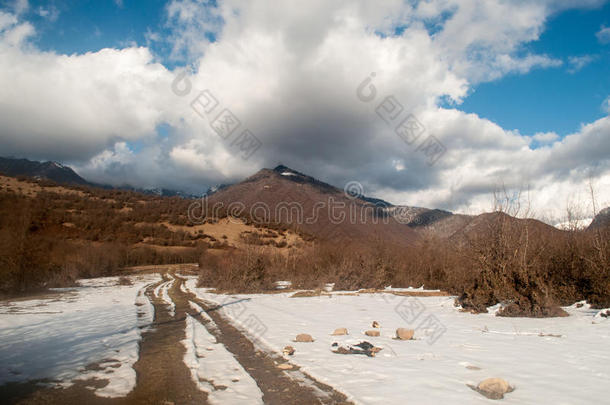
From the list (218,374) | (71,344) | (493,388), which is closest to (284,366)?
(218,374)

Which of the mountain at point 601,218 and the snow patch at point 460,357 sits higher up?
the mountain at point 601,218

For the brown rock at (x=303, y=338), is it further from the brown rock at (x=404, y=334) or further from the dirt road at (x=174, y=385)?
the brown rock at (x=404, y=334)

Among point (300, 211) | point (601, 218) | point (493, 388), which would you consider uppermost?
point (300, 211)

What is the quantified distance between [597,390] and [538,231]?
10.6 meters

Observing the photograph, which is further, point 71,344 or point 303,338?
point 303,338

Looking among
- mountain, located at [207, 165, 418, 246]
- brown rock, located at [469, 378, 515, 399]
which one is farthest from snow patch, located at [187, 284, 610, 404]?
mountain, located at [207, 165, 418, 246]

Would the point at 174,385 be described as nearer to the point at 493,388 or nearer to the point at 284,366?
the point at 284,366

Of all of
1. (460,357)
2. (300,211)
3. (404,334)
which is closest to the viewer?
(460,357)

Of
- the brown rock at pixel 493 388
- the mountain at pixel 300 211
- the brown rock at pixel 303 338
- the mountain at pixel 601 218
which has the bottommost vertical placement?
the brown rock at pixel 303 338

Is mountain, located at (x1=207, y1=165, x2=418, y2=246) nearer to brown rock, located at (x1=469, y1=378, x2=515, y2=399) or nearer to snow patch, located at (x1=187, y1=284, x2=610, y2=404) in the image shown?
snow patch, located at (x1=187, y1=284, x2=610, y2=404)

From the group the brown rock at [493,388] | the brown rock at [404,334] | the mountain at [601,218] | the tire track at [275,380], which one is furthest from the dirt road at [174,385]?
the mountain at [601,218]

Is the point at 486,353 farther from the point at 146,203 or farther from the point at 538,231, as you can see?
the point at 146,203

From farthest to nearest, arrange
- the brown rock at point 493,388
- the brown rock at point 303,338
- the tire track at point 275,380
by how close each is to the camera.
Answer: the brown rock at point 303,338 < the tire track at point 275,380 < the brown rock at point 493,388

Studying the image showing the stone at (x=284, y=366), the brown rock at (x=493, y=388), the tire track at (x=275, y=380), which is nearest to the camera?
the brown rock at (x=493, y=388)
